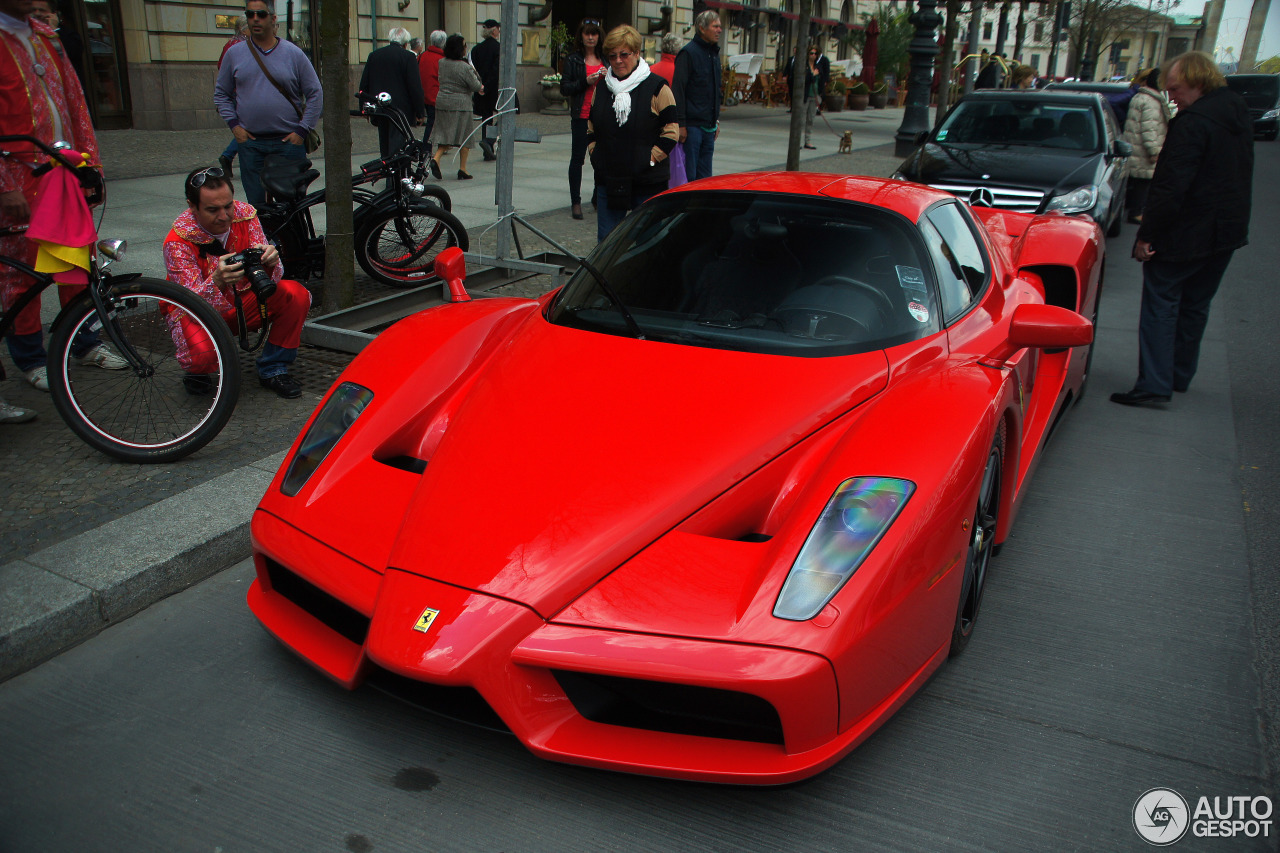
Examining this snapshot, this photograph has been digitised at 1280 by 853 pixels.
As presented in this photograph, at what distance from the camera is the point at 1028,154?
8438 mm

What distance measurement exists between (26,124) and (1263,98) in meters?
38.8

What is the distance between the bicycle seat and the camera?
5.90 meters

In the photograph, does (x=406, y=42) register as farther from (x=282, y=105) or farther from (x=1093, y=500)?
(x=1093, y=500)

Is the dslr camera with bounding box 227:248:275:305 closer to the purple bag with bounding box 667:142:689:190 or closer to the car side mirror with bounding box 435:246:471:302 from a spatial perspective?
the car side mirror with bounding box 435:246:471:302

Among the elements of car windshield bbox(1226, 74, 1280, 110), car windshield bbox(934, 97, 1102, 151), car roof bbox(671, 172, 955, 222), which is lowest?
car roof bbox(671, 172, 955, 222)

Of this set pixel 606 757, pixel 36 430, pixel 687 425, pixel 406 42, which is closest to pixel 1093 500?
pixel 687 425

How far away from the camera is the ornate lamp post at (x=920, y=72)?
17312 millimetres

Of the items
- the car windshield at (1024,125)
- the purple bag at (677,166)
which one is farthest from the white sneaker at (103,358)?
the car windshield at (1024,125)

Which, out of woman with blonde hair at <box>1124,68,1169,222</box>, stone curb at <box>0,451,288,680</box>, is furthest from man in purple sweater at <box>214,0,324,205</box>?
woman with blonde hair at <box>1124,68,1169,222</box>

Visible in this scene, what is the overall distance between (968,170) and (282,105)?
5.54m

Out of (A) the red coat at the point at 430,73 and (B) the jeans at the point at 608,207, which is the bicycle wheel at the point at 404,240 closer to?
(B) the jeans at the point at 608,207

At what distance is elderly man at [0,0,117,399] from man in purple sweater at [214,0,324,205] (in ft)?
6.03

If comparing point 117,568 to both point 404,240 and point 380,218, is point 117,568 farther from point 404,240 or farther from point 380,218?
point 404,240

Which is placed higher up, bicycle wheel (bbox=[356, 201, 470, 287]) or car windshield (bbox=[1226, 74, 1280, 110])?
car windshield (bbox=[1226, 74, 1280, 110])
